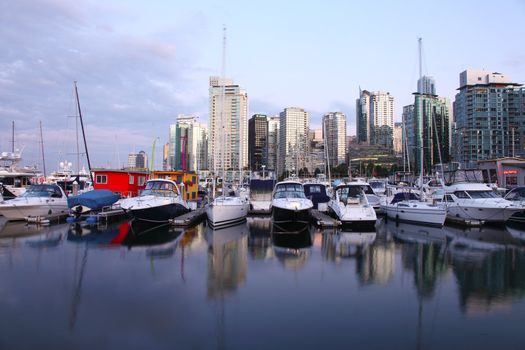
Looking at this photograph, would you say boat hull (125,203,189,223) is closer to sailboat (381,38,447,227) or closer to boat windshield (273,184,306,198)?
boat windshield (273,184,306,198)

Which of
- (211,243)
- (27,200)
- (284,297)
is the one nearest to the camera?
(284,297)

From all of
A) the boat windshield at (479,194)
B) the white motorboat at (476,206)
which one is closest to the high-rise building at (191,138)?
the white motorboat at (476,206)

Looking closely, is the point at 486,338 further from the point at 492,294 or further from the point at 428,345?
the point at 492,294

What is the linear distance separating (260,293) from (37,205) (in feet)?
71.0

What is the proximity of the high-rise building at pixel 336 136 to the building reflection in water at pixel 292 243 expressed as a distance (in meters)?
118

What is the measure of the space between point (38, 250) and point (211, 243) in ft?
25.6

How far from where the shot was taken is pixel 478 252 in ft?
55.9

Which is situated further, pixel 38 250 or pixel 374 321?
pixel 38 250

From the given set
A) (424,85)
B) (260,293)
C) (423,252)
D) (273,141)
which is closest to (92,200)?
(260,293)

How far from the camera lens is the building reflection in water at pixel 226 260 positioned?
11.7 metres

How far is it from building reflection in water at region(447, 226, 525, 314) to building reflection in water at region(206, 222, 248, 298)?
6.65m

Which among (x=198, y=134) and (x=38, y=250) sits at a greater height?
(x=198, y=134)

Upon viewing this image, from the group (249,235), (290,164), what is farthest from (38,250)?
(290,164)

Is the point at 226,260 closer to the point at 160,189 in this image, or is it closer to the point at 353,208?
the point at 353,208
